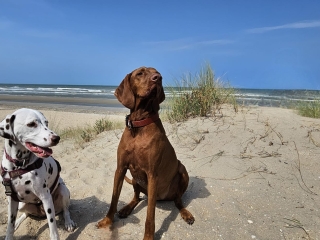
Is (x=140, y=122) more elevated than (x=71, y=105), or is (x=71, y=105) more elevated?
(x=140, y=122)

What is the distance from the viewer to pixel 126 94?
11.8 ft

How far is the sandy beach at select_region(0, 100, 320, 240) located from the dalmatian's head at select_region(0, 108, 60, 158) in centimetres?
135

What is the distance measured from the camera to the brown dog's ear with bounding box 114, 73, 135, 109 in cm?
357

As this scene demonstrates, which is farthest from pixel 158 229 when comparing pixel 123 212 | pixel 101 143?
pixel 101 143

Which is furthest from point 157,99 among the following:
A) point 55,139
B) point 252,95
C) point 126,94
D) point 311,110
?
point 252,95

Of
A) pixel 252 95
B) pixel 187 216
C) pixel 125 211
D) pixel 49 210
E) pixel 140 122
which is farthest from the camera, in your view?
pixel 252 95

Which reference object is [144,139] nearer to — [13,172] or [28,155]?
[28,155]

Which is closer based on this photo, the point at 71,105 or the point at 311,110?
the point at 311,110

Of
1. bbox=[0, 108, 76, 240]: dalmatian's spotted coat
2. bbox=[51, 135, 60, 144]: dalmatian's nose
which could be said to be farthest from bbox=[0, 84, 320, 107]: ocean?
bbox=[51, 135, 60, 144]: dalmatian's nose

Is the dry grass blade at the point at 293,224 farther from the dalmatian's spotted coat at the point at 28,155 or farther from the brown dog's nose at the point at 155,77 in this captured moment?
the dalmatian's spotted coat at the point at 28,155

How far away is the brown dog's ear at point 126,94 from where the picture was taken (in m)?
3.57

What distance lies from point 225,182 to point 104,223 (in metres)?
2.18

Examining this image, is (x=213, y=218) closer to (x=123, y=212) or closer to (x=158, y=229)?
(x=158, y=229)

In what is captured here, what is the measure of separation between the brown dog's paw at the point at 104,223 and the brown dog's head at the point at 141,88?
149cm
